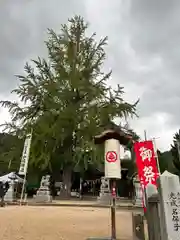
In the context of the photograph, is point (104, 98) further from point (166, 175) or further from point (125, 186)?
point (166, 175)

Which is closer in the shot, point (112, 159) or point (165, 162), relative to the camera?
point (112, 159)

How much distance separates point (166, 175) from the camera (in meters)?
4.86

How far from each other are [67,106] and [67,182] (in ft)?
20.3

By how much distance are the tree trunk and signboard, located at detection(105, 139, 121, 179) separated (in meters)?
16.7

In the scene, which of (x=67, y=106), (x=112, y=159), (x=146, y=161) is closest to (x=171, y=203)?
(x=112, y=159)

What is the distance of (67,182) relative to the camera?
23094mm

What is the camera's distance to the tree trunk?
22.5m

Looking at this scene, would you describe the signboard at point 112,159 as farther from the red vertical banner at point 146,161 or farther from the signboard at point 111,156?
the red vertical banner at point 146,161

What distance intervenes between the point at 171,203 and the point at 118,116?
A: 19.0 meters

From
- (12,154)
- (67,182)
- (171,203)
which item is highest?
(12,154)

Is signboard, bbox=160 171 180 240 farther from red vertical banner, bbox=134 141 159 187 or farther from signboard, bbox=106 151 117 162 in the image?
red vertical banner, bbox=134 141 159 187

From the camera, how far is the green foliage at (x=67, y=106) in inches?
857

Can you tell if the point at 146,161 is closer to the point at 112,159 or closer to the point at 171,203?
the point at 112,159

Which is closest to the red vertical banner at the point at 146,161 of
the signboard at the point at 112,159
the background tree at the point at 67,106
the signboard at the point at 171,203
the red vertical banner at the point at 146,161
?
the red vertical banner at the point at 146,161
